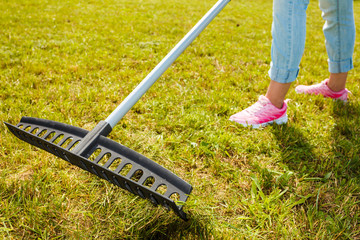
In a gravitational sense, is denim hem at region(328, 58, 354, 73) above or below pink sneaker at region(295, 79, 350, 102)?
above

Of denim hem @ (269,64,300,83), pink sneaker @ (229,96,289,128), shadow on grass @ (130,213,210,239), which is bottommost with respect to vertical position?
pink sneaker @ (229,96,289,128)

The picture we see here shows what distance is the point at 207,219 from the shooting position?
56.1 inches

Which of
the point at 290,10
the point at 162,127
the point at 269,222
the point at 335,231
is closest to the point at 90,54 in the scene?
the point at 162,127

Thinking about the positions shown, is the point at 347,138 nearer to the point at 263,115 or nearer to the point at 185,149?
the point at 263,115

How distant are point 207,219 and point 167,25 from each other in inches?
223

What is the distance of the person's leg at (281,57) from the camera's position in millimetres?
1874

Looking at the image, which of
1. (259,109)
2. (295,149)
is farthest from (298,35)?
(295,149)

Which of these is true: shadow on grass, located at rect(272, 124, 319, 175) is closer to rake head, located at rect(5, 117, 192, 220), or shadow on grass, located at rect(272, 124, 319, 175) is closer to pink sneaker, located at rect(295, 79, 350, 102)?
pink sneaker, located at rect(295, 79, 350, 102)

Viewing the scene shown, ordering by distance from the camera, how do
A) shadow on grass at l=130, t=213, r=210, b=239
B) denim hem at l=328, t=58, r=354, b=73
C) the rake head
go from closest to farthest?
the rake head, shadow on grass at l=130, t=213, r=210, b=239, denim hem at l=328, t=58, r=354, b=73

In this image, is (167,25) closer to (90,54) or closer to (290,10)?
(90,54)

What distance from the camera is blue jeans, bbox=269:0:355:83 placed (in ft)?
6.17

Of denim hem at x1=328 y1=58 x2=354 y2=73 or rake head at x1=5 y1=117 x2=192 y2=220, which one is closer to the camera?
rake head at x1=5 y1=117 x2=192 y2=220

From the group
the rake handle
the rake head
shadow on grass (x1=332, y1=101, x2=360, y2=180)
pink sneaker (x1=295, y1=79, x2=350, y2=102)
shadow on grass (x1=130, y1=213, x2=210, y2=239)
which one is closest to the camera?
the rake head

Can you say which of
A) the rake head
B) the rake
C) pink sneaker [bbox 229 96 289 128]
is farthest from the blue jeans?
the rake head
